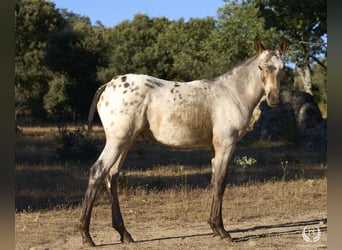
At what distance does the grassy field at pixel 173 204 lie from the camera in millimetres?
5609

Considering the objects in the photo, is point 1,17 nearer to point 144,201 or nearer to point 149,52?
point 144,201

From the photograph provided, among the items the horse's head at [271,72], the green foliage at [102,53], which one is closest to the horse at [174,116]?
the horse's head at [271,72]

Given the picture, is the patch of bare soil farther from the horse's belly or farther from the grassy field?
the horse's belly

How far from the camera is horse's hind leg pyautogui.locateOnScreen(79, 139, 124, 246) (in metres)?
5.07

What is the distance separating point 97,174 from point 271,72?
2.32 meters

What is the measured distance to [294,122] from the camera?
1764cm

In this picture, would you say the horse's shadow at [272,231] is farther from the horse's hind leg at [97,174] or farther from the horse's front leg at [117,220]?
the horse's hind leg at [97,174]

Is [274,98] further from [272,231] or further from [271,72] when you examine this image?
[272,231]

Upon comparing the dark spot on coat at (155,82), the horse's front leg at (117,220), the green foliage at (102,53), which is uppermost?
the green foliage at (102,53)

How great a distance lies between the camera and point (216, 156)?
216 inches

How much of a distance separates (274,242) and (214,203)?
0.82 meters

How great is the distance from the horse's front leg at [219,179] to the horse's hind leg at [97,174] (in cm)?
116

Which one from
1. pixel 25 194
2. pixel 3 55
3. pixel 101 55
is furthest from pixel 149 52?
pixel 3 55

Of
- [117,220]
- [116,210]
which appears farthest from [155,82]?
[117,220]
